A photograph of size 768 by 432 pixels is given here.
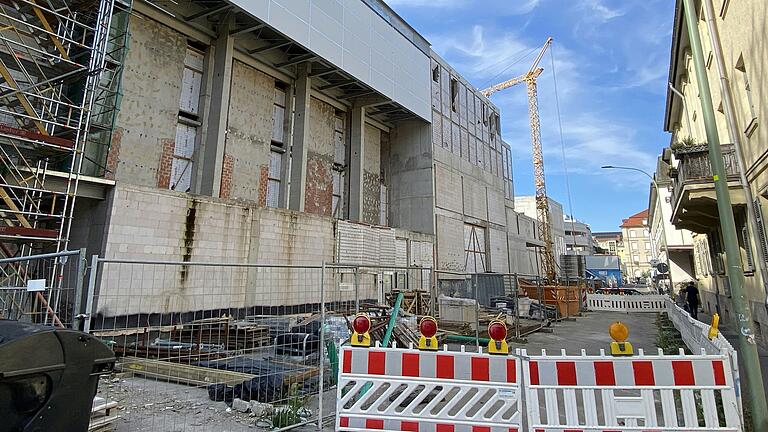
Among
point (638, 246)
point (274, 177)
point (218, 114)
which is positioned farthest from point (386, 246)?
point (638, 246)

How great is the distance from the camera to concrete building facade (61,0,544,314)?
42.5 ft

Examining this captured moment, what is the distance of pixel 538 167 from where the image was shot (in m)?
56.2

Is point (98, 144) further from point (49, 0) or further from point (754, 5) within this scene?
point (754, 5)

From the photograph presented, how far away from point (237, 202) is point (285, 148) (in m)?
6.67

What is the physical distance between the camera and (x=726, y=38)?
34.2 feet

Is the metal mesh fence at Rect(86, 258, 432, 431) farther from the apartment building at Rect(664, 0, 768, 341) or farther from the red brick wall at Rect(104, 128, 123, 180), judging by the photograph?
the apartment building at Rect(664, 0, 768, 341)

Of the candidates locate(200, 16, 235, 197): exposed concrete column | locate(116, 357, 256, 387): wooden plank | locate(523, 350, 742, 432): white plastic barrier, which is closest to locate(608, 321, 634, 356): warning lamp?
locate(523, 350, 742, 432): white plastic barrier

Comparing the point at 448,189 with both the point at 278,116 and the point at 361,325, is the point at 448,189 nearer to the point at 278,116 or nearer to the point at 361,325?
the point at 278,116

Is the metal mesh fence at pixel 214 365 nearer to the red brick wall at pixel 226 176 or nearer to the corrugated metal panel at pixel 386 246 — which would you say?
the red brick wall at pixel 226 176

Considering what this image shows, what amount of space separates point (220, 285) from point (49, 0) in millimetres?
9043

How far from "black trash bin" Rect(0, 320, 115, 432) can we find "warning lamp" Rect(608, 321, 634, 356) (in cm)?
424

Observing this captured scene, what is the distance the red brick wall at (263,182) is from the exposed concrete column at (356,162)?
596 cm

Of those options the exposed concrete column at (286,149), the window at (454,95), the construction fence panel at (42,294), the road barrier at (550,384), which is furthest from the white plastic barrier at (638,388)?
the window at (454,95)

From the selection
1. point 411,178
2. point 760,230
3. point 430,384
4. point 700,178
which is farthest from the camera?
point 411,178
